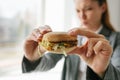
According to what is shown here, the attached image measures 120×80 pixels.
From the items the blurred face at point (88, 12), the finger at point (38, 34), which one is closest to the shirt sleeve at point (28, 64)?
the finger at point (38, 34)

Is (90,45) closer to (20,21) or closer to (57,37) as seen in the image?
(57,37)

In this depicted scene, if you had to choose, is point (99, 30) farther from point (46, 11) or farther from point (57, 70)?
point (46, 11)

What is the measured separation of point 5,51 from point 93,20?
1.20 ft

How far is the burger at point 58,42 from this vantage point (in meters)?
0.52

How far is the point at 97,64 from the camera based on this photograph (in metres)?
0.52

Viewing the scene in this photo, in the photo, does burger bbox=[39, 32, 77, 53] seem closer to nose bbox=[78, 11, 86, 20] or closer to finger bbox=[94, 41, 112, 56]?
finger bbox=[94, 41, 112, 56]

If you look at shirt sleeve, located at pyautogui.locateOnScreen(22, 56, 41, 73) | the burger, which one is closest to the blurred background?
shirt sleeve, located at pyautogui.locateOnScreen(22, 56, 41, 73)

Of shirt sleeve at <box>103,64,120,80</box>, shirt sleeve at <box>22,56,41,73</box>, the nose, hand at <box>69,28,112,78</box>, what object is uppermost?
the nose

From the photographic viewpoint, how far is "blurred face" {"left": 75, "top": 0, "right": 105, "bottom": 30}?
0.74 m

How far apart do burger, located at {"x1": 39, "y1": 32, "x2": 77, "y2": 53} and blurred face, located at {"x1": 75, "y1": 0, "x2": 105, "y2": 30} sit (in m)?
0.21

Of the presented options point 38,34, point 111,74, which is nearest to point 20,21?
point 38,34

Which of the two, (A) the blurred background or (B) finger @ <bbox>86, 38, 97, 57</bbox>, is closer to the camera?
(B) finger @ <bbox>86, 38, 97, 57</bbox>

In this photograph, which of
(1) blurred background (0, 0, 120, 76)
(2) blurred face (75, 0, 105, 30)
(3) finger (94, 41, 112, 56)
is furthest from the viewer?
(1) blurred background (0, 0, 120, 76)

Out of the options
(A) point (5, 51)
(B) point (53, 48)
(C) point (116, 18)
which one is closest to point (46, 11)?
(A) point (5, 51)
